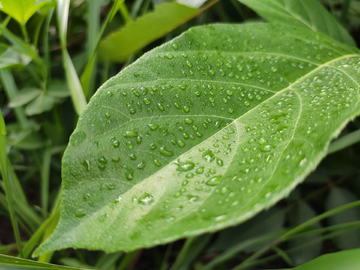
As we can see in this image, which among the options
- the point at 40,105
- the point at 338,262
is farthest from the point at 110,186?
the point at 40,105

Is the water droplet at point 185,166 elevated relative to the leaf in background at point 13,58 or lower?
lower

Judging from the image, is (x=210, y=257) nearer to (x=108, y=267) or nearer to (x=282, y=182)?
(x=108, y=267)

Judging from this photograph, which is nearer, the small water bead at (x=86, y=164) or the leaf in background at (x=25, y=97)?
the small water bead at (x=86, y=164)

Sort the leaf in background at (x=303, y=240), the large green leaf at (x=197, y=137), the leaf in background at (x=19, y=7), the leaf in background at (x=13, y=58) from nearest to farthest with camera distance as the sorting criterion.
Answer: the large green leaf at (x=197, y=137) → the leaf in background at (x=19, y=7) → the leaf in background at (x=13, y=58) → the leaf in background at (x=303, y=240)

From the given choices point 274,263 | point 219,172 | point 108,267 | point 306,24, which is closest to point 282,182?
point 219,172

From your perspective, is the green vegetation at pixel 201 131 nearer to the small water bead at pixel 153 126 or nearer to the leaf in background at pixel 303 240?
the small water bead at pixel 153 126

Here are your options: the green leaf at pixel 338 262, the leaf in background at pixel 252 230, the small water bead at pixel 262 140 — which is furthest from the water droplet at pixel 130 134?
the leaf in background at pixel 252 230

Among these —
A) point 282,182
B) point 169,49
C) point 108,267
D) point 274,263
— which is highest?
point 169,49

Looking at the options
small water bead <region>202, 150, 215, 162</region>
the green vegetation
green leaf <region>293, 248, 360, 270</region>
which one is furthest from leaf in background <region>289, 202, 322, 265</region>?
small water bead <region>202, 150, 215, 162</region>
